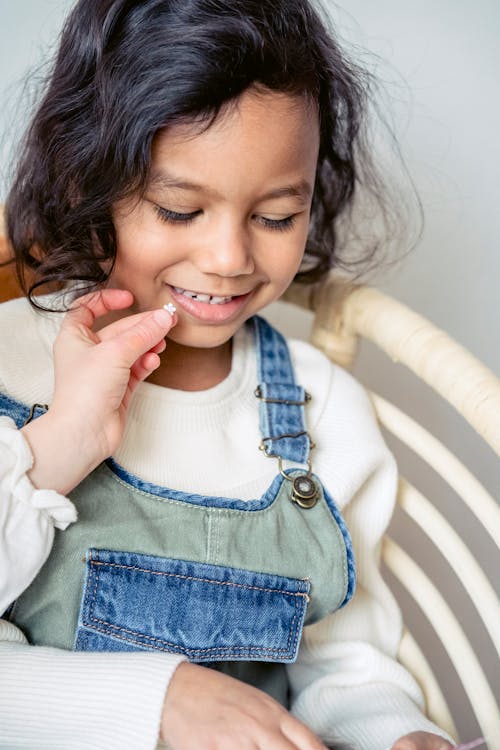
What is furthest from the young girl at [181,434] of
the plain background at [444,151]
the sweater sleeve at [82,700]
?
the plain background at [444,151]

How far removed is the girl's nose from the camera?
2.14 ft

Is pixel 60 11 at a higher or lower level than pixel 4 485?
higher

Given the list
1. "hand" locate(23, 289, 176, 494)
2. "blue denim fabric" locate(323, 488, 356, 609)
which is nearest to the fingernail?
"hand" locate(23, 289, 176, 494)

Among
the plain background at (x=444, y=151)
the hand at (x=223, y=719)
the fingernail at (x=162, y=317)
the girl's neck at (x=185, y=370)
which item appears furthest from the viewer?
the plain background at (x=444, y=151)

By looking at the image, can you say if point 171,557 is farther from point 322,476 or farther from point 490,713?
point 490,713

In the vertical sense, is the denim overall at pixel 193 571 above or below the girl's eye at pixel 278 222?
below

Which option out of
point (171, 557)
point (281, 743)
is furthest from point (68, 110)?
point (281, 743)

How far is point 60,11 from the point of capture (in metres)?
0.93

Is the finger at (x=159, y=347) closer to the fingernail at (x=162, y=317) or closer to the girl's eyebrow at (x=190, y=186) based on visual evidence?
the fingernail at (x=162, y=317)

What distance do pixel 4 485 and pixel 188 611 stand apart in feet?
0.61

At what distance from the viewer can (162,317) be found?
68 centimetres

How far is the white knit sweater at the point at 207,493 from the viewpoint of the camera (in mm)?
601

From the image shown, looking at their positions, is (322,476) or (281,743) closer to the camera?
(281,743)

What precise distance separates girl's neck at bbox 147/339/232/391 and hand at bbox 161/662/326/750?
0.89ft
